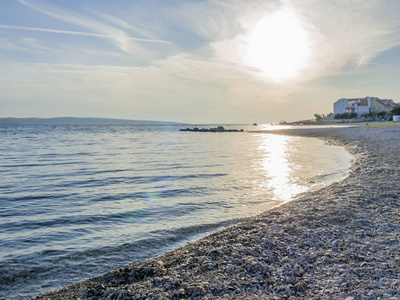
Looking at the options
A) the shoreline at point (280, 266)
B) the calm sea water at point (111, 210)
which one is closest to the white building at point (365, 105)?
the calm sea water at point (111, 210)

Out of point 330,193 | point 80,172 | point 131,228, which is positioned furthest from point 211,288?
point 80,172

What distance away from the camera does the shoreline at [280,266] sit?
488cm

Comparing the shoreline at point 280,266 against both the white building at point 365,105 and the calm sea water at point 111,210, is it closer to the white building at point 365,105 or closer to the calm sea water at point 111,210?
the calm sea water at point 111,210

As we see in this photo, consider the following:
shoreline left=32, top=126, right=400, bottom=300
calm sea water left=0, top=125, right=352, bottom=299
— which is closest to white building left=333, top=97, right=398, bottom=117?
calm sea water left=0, top=125, right=352, bottom=299

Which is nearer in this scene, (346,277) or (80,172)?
(346,277)

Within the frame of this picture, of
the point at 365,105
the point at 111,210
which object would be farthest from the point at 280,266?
the point at 365,105

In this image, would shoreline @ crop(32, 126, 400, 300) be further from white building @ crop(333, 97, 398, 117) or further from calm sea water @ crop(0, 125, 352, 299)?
white building @ crop(333, 97, 398, 117)

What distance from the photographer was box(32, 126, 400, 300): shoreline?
16.0ft

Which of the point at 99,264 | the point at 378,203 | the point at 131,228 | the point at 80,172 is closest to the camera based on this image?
the point at 99,264

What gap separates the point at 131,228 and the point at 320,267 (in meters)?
6.13

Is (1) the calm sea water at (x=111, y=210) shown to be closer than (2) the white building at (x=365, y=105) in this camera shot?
Yes

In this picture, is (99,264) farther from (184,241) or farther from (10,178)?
(10,178)

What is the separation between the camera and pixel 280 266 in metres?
5.77

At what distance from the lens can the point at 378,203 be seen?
33.7 ft
